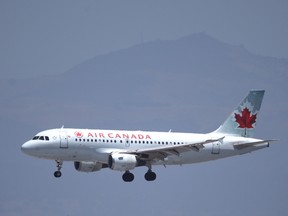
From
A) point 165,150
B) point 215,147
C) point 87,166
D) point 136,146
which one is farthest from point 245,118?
point 87,166

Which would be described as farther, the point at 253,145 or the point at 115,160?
the point at 253,145

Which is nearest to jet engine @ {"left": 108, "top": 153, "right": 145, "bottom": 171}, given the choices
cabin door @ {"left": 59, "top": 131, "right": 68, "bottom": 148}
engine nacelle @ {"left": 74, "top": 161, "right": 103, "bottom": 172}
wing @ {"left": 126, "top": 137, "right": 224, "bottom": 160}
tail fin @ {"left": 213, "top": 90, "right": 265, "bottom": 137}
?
wing @ {"left": 126, "top": 137, "right": 224, "bottom": 160}

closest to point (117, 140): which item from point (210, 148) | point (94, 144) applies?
point (94, 144)

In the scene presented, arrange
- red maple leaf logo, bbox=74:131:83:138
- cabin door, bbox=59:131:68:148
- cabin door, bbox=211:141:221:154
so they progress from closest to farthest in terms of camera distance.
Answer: cabin door, bbox=59:131:68:148
red maple leaf logo, bbox=74:131:83:138
cabin door, bbox=211:141:221:154

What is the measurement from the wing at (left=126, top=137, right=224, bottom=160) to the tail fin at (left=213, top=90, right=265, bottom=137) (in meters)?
7.55

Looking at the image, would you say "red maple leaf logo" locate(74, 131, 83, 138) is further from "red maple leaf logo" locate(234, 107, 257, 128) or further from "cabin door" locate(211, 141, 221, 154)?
"red maple leaf logo" locate(234, 107, 257, 128)

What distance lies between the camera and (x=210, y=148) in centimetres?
11150

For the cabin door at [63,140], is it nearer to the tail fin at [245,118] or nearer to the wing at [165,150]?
the wing at [165,150]

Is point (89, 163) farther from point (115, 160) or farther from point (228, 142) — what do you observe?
point (228, 142)

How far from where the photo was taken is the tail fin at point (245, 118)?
114875 millimetres

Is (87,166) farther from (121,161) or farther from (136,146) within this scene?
(121,161)

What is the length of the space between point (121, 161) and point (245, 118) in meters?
17.4

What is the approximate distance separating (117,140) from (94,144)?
2.88 meters

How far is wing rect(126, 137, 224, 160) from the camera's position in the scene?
104750 mm
